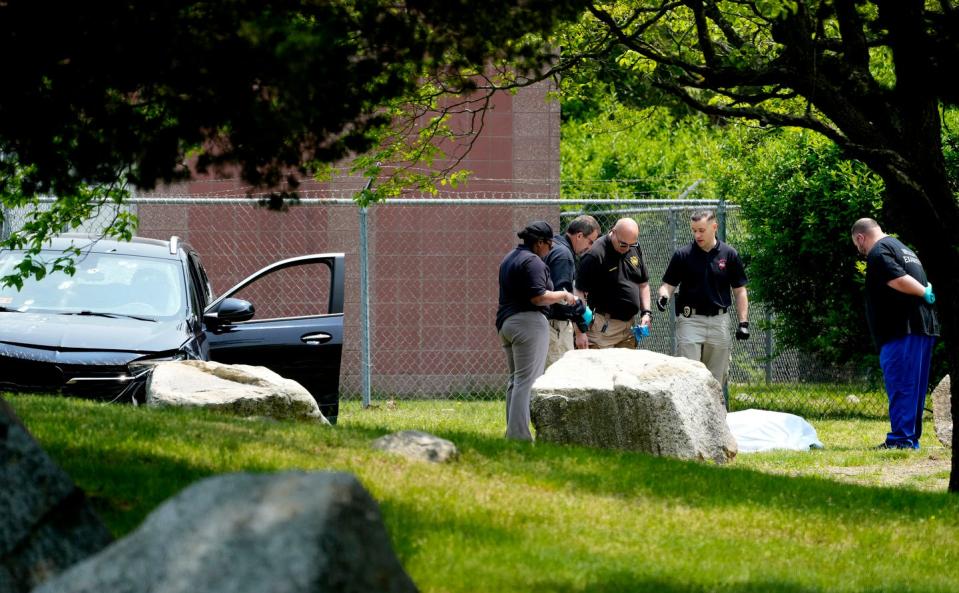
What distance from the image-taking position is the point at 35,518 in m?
3.87

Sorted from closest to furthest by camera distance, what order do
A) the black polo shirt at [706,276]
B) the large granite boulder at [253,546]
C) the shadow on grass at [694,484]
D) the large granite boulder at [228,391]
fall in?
1. the large granite boulder at [253,546]
2. the shadow on grass at [694,484]
3. the large granite boulder at [228,391]
4. the black polo shirt at [706,276]

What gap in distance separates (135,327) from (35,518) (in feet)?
20.1

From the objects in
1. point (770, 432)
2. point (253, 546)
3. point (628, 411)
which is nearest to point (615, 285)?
point (770, 432)

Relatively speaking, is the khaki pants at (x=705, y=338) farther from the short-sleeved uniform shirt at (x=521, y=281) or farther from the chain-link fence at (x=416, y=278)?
the chain-link fence at (x=416, y=278)

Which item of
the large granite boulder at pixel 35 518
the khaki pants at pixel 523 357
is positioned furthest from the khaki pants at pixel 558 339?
the large granite boulder at pixel 35 518

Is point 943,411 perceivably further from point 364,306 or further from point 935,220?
point 364,306

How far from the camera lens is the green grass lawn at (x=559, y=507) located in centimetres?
531

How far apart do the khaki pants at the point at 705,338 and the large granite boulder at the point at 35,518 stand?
8432 millimetres

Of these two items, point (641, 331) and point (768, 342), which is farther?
point (768, 342)

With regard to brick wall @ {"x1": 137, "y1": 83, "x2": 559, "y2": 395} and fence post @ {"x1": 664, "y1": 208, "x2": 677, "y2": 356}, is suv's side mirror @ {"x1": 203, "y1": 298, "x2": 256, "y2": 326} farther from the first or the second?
fence post @ {"x1": 664, "y1": 208, "x2": 677, "y2": 356}

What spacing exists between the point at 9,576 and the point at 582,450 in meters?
4.95

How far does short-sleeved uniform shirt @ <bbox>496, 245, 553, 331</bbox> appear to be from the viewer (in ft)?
33.0

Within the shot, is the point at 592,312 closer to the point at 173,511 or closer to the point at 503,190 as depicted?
the point at 503,190

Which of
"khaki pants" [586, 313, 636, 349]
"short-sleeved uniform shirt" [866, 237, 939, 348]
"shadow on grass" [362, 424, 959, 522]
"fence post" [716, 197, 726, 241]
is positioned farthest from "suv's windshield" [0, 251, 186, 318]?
→ "fence post" [716, 197, 726, 241]
